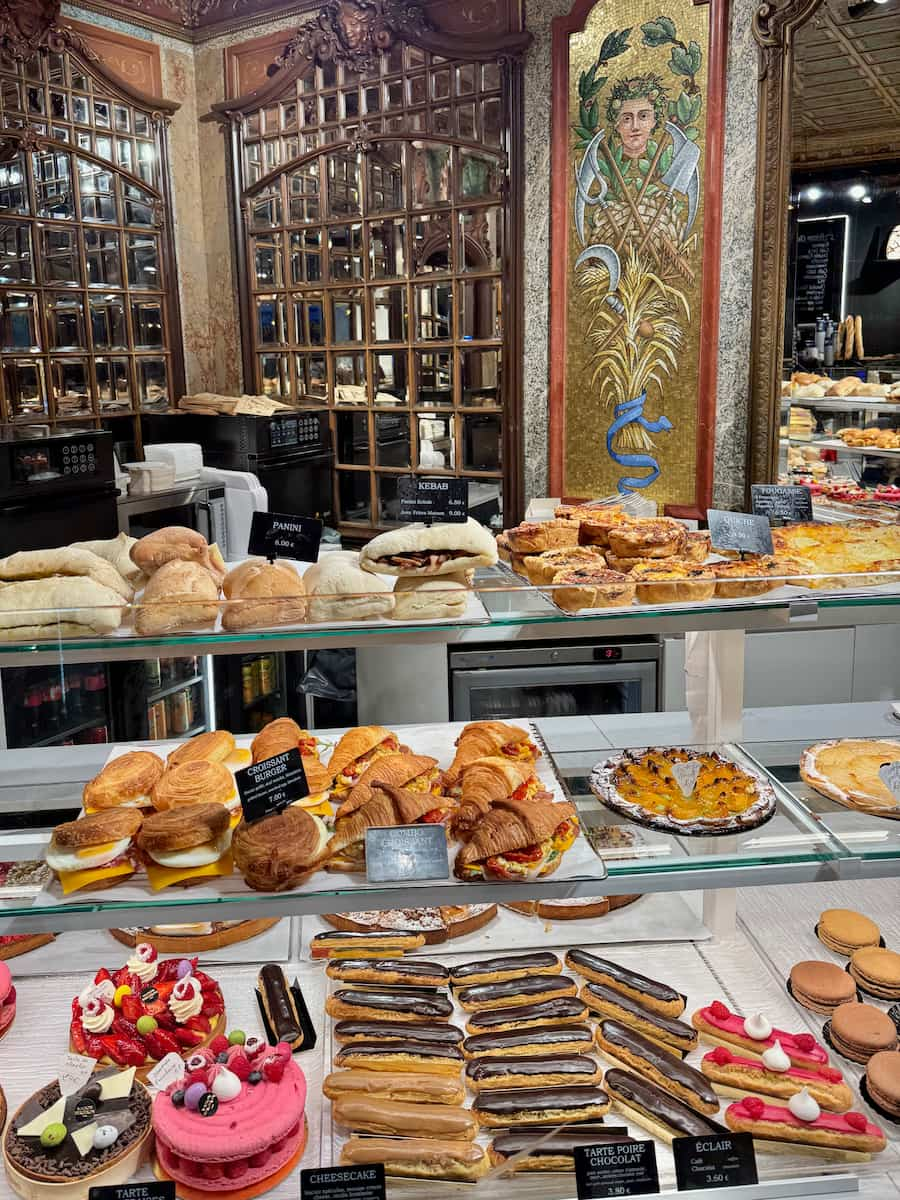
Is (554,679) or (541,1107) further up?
(554,679)

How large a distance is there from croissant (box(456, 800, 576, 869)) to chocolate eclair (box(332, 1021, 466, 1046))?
603mm

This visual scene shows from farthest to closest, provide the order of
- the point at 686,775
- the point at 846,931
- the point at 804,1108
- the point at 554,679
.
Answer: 1. the point at 554,679
2. the point at 846,931
3. the point at 686,775
4. the point at 804,1108

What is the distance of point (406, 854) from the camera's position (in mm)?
1544

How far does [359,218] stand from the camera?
221 inches

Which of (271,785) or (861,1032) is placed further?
(861,1032)

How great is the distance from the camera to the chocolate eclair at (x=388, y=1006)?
1997mm

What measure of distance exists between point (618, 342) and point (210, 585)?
3703 mm

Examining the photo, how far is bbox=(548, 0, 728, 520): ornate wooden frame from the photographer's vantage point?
14.6 ft

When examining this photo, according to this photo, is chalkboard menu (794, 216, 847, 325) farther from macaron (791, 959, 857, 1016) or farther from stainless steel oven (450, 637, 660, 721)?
macaron (791, 959, 857, 1016)

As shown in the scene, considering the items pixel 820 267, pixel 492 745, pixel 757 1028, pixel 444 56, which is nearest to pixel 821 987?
pixel 757 1028

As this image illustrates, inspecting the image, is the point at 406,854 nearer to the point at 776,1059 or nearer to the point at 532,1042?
the point at 532,1042

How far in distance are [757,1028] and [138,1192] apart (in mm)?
1144

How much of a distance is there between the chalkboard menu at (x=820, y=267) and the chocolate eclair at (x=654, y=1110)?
3.60 m

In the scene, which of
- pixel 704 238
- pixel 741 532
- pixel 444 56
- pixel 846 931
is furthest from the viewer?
pixel 444 56
